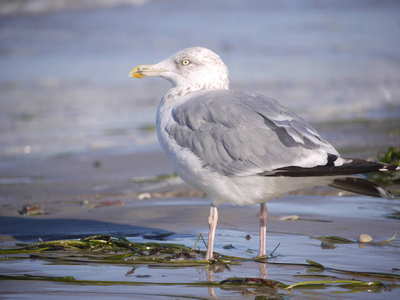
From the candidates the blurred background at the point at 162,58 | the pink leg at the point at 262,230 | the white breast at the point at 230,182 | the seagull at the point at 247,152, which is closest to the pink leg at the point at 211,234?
the seagull at the point at 247,152

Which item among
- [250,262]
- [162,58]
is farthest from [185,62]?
[162,58]

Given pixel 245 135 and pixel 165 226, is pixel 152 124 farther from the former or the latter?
pixel 245 135

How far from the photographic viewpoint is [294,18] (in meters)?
22.2

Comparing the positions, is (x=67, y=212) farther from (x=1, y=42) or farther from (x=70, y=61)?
(x=1, y=42)

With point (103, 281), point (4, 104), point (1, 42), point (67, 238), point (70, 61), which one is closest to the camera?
point (103, 281)

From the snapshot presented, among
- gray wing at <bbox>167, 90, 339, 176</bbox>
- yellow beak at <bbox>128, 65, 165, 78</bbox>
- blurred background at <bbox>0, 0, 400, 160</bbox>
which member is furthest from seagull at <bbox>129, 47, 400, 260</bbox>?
blurred background at <bbox>0, 0, 400, 160</bbox>

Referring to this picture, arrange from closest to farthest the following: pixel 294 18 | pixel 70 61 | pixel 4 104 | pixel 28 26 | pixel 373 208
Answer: pixel 373 208 → pixel 4 104 → pixel 70 61 → pixel 28 26 → pixel 294 18

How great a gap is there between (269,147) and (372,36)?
1575cm

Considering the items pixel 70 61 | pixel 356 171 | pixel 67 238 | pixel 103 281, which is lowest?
pixel 103 281

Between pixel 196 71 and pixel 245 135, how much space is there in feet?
3.10

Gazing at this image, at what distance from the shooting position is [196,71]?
5.01 metres

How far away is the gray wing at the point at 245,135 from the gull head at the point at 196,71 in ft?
1.46

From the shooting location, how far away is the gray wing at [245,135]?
408cm

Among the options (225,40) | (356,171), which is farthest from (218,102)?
(225,40)
